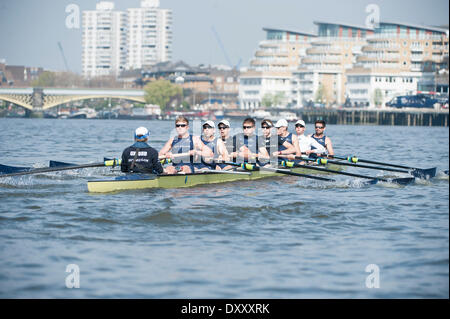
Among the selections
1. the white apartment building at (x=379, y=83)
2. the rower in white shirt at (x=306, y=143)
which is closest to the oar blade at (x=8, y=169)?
the rower in white shirt at (x=306, y=143)

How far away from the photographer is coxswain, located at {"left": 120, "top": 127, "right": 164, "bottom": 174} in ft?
54.5

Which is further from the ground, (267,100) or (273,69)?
(273,69)

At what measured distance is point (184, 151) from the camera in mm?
18391

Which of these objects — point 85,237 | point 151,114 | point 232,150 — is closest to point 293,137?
point 232,150

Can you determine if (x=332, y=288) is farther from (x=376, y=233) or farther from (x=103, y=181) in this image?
(x=103, y=181)

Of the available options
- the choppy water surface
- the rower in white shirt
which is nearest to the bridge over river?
the rower in white shirt

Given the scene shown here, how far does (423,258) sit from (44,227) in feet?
20.7

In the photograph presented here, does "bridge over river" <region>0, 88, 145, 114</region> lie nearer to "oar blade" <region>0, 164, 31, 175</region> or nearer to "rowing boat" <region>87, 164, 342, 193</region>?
"oar blade" <region>0, 164, 31, 175</region>

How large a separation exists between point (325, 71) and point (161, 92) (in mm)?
33681

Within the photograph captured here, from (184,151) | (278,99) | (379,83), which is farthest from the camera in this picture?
(278,99)

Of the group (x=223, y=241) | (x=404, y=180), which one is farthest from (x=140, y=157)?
(x=404, y=180)

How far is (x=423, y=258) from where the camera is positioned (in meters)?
11.5

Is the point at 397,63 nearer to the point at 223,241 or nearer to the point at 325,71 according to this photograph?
the point at 325,71
